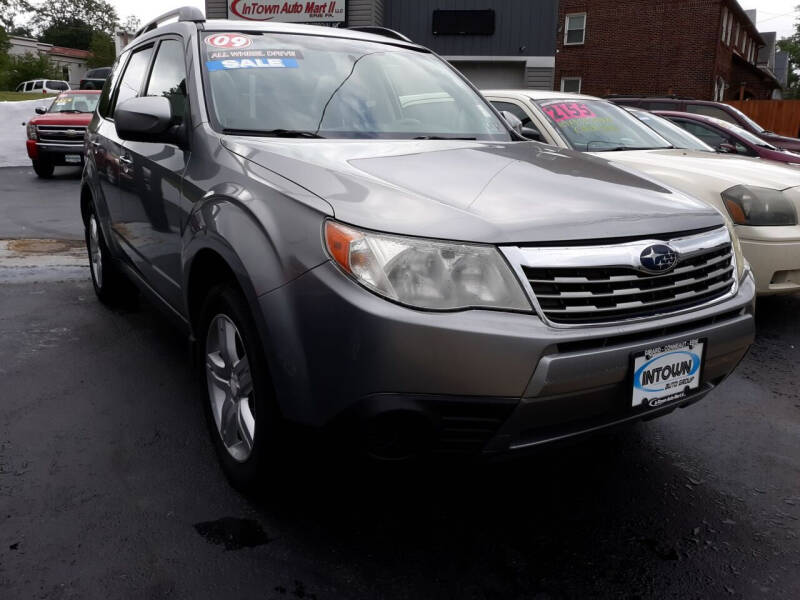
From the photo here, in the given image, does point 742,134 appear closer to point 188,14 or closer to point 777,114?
point 188,14

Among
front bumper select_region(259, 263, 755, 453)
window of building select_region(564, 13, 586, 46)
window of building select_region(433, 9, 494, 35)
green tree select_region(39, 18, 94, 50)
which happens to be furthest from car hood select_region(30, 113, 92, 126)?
green tree select_region(39, 18, 94, 50)

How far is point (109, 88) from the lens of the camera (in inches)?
190

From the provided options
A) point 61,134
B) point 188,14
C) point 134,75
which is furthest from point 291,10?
point 188,14

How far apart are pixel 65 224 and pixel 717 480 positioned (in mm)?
8180

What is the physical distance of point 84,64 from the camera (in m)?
82.6

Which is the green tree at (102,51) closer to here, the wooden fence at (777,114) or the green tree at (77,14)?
the green tree at (77,14)

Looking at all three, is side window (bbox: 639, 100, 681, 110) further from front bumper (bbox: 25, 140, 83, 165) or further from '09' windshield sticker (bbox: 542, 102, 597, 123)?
front bumper (bbox: 25, 140, 83, 165)

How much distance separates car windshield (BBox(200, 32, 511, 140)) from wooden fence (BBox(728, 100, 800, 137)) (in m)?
23.7

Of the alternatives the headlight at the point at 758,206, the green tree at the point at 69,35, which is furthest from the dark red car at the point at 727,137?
the green tree at the point at 69,35

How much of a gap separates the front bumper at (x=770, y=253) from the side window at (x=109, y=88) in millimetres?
4003

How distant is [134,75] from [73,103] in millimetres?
12313

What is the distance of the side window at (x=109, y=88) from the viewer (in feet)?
15.3

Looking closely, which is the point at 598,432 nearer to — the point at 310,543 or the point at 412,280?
the point at 412,280

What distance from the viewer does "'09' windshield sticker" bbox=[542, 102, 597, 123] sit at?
576cm
